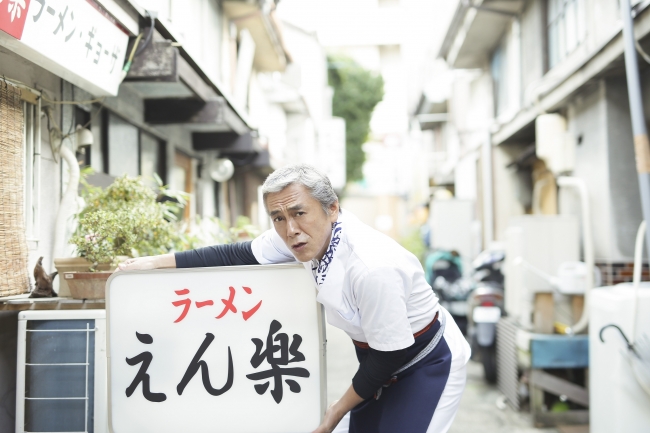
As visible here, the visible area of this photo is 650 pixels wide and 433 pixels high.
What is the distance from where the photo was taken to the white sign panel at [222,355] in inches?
106

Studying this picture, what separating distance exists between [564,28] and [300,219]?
8.20 m

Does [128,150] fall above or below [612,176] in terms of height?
above

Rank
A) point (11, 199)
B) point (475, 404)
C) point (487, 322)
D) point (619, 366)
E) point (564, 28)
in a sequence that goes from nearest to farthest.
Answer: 1. point (11, 199)
2. point (619, 366)
3. point (475, 404)
4. point (487, 322)
5. point (564, 28)

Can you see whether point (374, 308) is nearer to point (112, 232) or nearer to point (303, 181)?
point (303, 181)

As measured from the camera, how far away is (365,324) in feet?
7.93

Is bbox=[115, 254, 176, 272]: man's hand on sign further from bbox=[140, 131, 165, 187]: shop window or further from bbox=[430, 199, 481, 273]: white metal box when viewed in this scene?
bbox=[430, 199, 481, 273]: white metal box

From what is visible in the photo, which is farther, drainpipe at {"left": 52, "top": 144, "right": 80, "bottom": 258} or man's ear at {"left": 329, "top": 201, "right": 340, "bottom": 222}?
drainpipe at {"left": 52, "top": 144, "right": 80, "bottom": 258}

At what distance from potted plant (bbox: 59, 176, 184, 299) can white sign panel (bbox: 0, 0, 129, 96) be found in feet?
3.08

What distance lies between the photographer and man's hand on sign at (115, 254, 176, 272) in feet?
9.46

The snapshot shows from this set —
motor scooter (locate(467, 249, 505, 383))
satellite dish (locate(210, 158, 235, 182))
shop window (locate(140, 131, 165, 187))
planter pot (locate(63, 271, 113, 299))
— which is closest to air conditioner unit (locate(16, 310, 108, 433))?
planter pot (locate(63, 271, 113, 299))

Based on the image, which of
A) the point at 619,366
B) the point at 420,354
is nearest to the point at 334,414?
the point at 420,354

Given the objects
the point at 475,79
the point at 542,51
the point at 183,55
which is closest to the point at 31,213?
the point at 183,55

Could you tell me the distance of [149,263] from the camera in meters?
2.93

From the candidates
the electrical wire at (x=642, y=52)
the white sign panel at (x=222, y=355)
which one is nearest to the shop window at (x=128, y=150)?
the white sign panel at (x=222, y=355)
